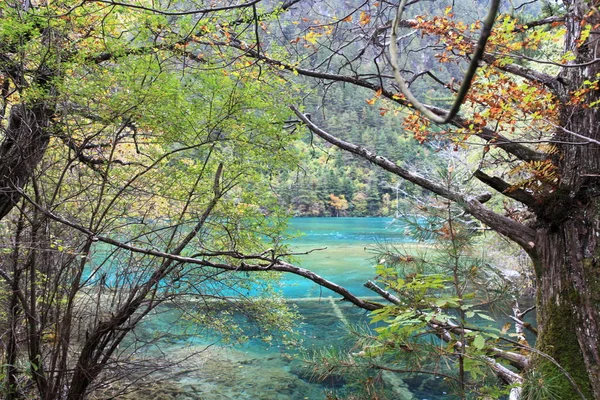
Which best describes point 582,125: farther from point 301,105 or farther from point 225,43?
point 225,43

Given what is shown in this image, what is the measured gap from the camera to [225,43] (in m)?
3.49

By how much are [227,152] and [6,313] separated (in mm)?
2871

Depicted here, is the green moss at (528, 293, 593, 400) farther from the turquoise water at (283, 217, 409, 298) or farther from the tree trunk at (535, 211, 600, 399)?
the turquoise water at (283, 217, 409, 298)

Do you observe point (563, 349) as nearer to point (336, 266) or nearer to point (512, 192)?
point (512, 192)

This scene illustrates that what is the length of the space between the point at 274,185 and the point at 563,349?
3072 millimetres

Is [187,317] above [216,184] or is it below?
below

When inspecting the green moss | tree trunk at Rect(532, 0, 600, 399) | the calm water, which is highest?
tree trunk at Rect(532, 0, 600, 399)

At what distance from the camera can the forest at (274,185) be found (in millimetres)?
2256

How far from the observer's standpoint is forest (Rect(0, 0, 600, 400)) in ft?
7.40

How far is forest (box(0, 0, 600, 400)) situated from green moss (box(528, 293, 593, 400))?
0.01 metres

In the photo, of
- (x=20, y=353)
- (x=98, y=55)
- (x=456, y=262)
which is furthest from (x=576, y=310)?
(x=20, y=353)

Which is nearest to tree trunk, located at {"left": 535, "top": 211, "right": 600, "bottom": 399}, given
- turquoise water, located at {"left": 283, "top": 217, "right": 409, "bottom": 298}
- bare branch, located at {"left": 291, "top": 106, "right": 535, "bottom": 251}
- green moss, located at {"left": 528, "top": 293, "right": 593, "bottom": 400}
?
green moss, located at {"left": 528, "top": 293, "right": 593, "bottom": 400}

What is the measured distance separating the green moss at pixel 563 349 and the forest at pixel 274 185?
0.01m

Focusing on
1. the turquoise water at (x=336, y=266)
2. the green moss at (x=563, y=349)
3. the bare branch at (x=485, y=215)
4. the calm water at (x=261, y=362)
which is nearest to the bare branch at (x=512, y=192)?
the bare branch at (x=485, y=215)
